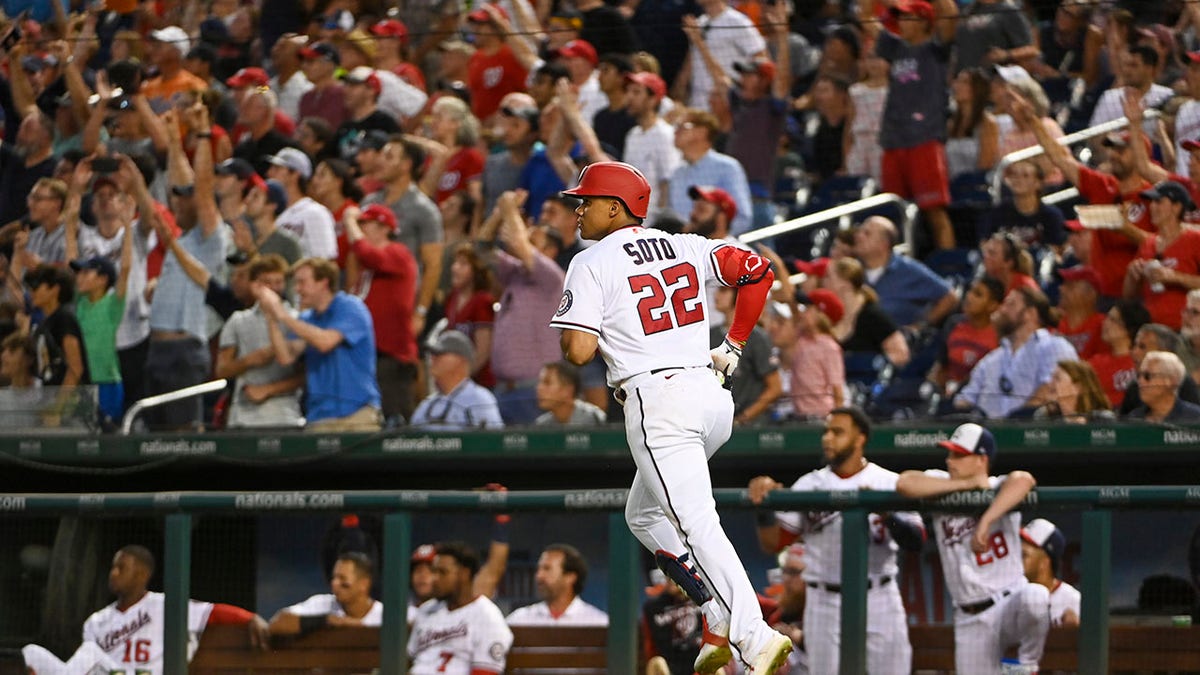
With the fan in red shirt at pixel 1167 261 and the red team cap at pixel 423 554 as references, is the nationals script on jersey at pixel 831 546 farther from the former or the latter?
the fan in red shirt at pixel 1167 261

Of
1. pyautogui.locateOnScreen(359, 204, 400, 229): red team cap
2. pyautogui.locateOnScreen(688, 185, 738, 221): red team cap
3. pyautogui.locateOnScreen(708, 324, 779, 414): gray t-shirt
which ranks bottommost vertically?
pyautogui.locateOnScreen(708, 324, 779, 414): gray t-shirt

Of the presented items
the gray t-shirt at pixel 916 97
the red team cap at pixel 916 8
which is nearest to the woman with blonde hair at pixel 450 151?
the gray t-shirt at pixel 916 97

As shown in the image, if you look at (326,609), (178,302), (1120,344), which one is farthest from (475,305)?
(1120,344)

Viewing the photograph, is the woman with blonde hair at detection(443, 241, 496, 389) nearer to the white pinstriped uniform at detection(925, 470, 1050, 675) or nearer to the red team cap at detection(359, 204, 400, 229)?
the red team cap at detection(359, 204, 400, 229)

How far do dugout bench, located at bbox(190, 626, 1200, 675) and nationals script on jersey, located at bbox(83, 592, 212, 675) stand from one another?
0.09 meters

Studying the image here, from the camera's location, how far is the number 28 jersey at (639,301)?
18.3 feet

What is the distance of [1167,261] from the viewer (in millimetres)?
8742

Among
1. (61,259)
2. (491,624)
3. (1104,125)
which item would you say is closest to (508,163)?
(61,259)

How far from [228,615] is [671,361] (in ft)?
8.65

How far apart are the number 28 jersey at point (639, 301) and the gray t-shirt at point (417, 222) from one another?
451 cm

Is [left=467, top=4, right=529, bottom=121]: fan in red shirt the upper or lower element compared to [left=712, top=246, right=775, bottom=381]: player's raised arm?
upper

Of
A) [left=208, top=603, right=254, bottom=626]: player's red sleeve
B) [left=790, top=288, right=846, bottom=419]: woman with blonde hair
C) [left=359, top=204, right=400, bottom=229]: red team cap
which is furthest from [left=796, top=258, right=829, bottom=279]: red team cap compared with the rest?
[left=208, top=603, right=254, bottom=626]: player's red sleeve

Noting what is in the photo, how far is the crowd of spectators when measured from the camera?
8.95 meters

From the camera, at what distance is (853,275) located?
30.4 feet
